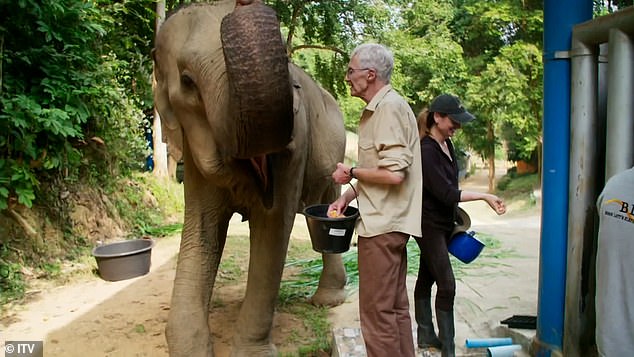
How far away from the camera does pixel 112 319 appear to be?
192 inches

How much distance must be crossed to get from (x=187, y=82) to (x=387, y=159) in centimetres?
116

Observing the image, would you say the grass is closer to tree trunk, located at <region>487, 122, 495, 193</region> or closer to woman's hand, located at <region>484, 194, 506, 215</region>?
tree trunk, located at <region>487, 122, 495, 193</region>

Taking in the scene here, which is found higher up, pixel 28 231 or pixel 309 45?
pixel 309 45

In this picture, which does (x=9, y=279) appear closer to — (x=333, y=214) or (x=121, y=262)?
(x=121, y=262)

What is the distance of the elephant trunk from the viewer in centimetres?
227

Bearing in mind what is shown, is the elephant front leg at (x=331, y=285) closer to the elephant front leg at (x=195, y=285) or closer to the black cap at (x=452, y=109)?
the elephant front leg at (x=195, y=285)

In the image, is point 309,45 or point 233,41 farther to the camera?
point 309,45

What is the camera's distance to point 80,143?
24.3 ft

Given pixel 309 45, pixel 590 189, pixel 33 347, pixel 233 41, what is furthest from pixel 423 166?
pixel 309 45

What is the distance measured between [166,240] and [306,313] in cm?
423

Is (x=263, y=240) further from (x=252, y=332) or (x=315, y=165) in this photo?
(x=315, y=165)

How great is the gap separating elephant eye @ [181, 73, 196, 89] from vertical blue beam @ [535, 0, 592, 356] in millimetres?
2008

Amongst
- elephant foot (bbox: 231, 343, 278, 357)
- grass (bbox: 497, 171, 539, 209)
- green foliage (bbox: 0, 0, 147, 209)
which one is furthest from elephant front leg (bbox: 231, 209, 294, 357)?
grass (bbox: 497, 171, 539, 209)

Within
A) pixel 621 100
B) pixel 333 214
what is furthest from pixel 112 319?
pixel 621 100
